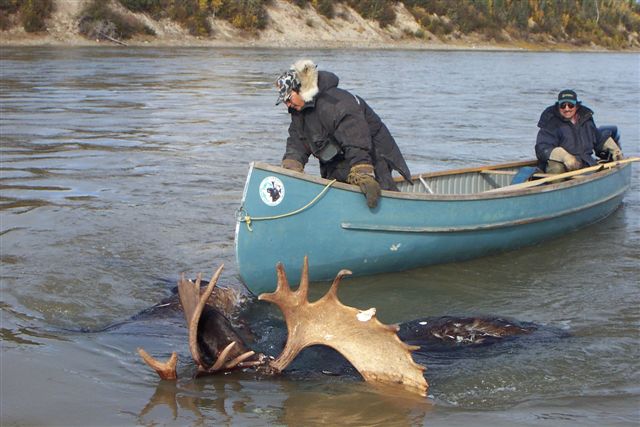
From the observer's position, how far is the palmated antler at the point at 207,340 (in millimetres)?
5543

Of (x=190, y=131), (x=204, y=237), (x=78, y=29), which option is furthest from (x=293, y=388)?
(x=78, y=29)

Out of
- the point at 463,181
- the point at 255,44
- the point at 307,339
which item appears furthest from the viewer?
the point at 255,44

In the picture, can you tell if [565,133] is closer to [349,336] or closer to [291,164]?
[291,164]

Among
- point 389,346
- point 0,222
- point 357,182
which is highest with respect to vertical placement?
point 357,182

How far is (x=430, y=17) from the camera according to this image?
6366cm

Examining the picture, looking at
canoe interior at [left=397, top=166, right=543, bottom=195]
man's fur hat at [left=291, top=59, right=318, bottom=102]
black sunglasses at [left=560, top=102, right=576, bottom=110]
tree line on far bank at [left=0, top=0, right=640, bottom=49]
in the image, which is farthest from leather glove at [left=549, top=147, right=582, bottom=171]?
tree line on far bank at [left=0, top=0, right=640, bottom=49]

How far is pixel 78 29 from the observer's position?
44.9 meters

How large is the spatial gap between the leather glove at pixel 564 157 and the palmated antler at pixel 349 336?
19.5 feet

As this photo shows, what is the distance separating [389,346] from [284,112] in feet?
53.2

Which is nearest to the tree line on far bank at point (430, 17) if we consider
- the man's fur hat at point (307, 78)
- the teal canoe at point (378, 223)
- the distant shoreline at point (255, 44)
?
the distant shoreline at point (255, 44)

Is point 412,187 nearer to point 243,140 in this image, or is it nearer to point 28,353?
point 28,353

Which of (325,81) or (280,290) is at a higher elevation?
(325,81)

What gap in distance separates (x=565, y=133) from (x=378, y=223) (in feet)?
12.0

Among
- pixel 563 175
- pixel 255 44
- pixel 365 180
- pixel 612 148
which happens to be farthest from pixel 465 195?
pixel 255 44
